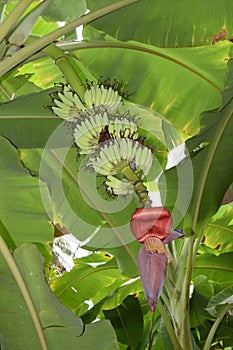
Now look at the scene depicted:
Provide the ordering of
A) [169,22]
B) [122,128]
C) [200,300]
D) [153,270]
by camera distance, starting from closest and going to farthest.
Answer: [153,270] < [122,128] < [169,22] < [200,300]

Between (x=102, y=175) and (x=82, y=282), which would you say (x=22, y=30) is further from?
(x=82, y=282)

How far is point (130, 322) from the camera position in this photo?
1.29 metres

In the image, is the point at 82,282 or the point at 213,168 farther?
the point at 82,282

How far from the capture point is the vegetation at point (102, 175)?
77cm

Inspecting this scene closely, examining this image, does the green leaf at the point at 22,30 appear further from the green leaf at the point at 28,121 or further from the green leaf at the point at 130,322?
the green leaf at the point at 130,322

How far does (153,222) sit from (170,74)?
425 mm

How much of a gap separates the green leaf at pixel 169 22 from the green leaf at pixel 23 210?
31cm

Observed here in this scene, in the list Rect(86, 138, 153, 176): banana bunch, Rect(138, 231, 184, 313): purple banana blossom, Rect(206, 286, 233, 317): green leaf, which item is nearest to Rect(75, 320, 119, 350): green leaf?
Rect(138, 231, 184, 313): purple banana blossom

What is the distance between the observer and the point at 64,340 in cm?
75

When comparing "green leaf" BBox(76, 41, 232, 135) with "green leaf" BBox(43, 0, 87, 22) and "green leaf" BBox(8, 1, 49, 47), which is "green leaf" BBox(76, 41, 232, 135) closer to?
"green leaf" BBox(43, 0, 87, 22)

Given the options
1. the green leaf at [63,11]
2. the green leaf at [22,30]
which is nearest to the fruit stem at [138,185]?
the green leaf at [22,30]

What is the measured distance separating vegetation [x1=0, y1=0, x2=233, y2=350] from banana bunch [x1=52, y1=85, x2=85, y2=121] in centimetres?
1

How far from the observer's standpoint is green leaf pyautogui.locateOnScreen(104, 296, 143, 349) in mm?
1273

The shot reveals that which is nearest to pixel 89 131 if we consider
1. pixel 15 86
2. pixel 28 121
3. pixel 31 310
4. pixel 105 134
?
pixel 105 134
